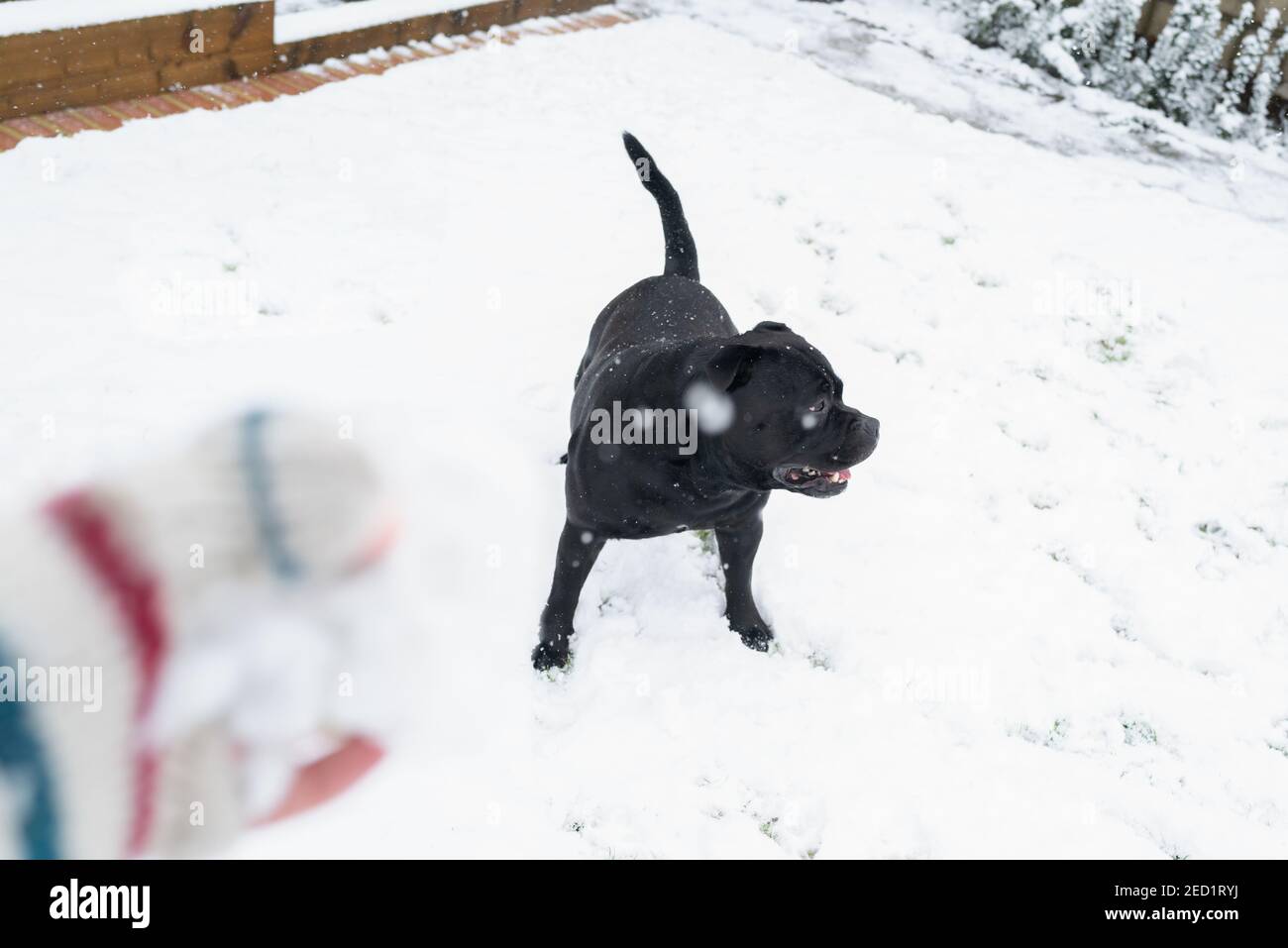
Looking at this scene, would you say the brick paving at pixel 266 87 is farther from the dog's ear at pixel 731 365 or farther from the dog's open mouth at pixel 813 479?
the dog's open mouth at pixel 813 479

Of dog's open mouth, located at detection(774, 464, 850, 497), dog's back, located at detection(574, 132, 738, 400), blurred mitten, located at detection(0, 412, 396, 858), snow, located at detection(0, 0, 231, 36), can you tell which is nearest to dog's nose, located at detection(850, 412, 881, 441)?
dog's open mouth, located at detection(774, 464, 850, 497)

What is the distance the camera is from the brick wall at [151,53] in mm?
4078

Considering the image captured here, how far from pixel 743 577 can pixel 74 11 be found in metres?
3.89

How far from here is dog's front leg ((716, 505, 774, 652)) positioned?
2.51m

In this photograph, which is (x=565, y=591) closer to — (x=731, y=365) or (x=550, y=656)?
(x=550, y=656)

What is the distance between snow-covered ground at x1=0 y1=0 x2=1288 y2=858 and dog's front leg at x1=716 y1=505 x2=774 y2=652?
0.17 feet

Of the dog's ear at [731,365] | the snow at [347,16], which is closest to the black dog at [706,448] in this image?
the dog's ear at [731,365]

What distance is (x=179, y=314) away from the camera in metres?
3.41

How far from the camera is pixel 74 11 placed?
4160 millimetres

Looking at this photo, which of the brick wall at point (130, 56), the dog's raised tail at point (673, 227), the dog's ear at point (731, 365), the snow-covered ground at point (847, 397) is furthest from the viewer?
the brick wall at point (130, 56)

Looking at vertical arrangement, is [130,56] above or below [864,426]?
below

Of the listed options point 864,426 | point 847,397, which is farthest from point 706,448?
point 847,397

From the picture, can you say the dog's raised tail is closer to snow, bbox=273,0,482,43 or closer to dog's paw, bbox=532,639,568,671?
dog's paw, bbox=532,639,568,671
